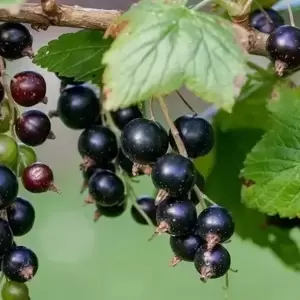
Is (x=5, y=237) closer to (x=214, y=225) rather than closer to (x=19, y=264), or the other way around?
(x=19, y=264)

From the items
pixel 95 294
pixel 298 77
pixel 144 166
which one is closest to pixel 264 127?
pixel 298 77

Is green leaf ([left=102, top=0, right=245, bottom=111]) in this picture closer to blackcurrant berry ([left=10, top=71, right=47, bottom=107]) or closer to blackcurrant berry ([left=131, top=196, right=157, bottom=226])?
blackcurrant berry ([left=10, top=71, right=47, bottom=107])

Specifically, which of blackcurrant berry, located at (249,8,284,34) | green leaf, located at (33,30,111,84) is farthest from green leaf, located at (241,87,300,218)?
green leaf, located at (33,30,111,84)

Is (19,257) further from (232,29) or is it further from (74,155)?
(74,155)

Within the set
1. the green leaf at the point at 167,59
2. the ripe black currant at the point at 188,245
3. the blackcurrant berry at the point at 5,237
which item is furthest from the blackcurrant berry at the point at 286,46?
the blackcurrant berry at the point at 5,237

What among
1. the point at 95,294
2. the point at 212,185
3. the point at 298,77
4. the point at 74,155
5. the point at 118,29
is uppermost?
the point at 118,29

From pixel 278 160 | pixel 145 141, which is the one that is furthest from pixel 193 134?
pixel 278 160

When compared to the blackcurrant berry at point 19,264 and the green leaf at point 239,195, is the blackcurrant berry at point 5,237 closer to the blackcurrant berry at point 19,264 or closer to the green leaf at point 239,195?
the blackcurrant berry at point 19,264
